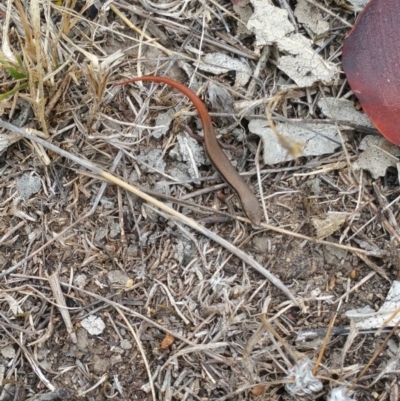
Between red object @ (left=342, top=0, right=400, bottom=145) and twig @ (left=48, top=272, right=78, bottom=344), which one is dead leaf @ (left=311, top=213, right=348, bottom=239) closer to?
red object @ (left=342, top=0, right=400, bottom=145)

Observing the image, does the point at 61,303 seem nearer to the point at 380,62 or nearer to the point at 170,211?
the point at 170,211

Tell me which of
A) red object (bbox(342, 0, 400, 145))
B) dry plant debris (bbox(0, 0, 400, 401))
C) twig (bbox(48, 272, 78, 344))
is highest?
red object (bbox(342, 0, 400, 145))

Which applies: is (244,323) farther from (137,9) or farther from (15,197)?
(137,9)

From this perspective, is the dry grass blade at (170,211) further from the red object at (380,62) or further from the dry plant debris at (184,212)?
the red object at (380,62)

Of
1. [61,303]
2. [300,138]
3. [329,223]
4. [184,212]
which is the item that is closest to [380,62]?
[300,138]

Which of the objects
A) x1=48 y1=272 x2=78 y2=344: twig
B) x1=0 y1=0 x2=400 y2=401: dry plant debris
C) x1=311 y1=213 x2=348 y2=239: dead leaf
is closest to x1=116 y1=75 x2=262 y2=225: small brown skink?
x1=0 y1=0 x2=400 y2=401: dry plant debris

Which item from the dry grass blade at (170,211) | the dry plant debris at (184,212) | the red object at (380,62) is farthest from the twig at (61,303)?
the red object at (380,62)

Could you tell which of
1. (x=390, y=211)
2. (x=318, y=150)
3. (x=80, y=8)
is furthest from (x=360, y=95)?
(x=80, y=8)
